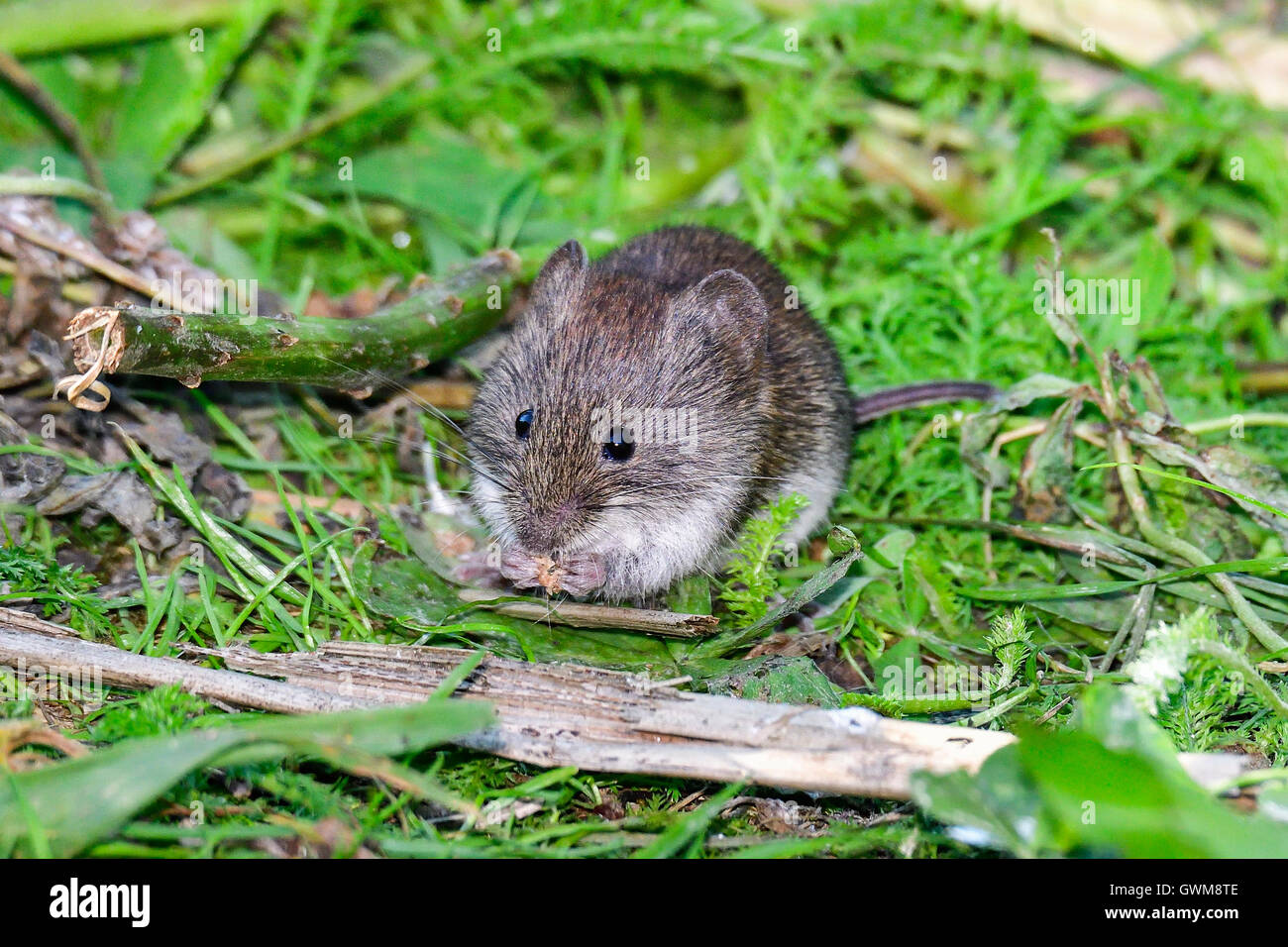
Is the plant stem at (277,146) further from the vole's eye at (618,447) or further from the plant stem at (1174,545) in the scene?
the plant stem at (1174,545)

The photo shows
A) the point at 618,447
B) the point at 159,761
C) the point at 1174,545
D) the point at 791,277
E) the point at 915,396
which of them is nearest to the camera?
the point at 159,761

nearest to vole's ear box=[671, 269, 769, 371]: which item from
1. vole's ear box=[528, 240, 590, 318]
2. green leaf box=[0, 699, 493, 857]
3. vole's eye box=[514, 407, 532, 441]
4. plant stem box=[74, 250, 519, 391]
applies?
vole's ear box=[528, 240, 590, 318]

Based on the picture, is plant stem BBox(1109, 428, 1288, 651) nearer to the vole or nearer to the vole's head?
the vole

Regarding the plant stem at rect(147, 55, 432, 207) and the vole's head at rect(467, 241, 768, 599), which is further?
the plant stem at rect(147, 55, 432, 207)

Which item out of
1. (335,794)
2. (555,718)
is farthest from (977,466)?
(335,794)

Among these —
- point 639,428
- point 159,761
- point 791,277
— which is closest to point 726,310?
point 639,428

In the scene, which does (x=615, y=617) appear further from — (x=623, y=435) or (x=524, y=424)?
(x=524, y=424)

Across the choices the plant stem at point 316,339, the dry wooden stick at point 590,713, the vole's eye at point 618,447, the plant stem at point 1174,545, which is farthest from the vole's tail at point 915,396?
the dry wooden stick at point 590,713
